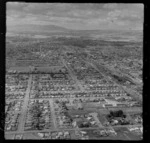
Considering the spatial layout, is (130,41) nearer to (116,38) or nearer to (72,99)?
(116,38)

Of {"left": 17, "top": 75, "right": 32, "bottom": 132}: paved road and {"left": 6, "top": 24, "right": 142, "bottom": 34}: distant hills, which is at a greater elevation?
{"left": 6, "top": 24, "right": 142, "bottom": 34}: distant hills

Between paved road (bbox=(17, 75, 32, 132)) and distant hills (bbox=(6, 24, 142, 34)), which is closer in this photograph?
paved road (bbox=(17, 75, 32, 132))

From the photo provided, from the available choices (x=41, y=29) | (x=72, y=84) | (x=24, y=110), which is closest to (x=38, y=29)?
(x=41, y=29)

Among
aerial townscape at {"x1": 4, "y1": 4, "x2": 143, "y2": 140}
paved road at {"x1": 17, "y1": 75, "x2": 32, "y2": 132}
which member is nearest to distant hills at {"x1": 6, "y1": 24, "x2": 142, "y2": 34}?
aerial townscape at {"x1": 4, "y1": 4, "x2": 143, "y2": 140}

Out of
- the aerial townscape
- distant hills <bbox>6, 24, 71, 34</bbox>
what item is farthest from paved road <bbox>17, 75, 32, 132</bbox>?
distant hills <bbox>6, 24, 71, 34</bbox>

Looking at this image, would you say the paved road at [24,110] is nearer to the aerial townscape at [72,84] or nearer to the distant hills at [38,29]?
the aerial townscape at [72,84]

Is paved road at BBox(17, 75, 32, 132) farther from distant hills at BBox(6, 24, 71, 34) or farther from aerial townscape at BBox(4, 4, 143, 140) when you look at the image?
distant hills at BBox(6, 24, 71, 34)

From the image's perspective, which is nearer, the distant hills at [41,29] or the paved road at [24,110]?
the paved road at [24,110]

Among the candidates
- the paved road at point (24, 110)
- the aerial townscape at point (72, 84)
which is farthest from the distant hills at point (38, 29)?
the paved road at point (24, 110)

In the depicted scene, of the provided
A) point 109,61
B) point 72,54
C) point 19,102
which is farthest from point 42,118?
point 109,61
